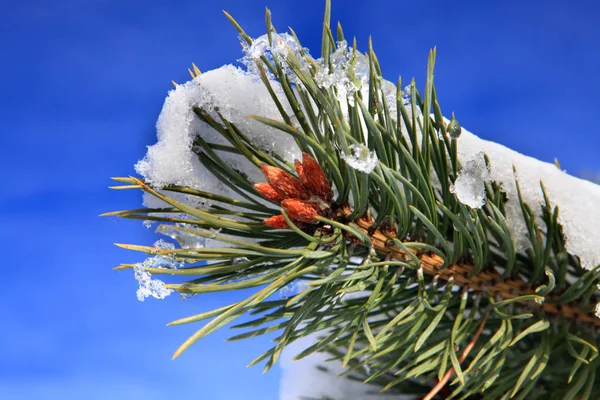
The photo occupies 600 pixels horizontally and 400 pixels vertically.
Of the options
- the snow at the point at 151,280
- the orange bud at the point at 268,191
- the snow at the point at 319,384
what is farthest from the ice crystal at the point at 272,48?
the snow at the point at 319,384

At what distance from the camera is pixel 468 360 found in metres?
0.73

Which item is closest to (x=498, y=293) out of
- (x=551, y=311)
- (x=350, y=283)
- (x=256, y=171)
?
(x=551, y=311)

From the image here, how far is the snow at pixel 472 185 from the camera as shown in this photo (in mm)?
513

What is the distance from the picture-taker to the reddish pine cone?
512mm

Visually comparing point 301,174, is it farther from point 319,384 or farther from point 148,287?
point 319,384

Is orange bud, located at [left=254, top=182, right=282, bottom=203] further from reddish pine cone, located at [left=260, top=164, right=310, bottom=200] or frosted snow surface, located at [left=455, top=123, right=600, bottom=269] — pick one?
frosted snow surface, located at [left=455, top=123, right=600, bottom=269]

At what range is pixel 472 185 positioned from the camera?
0.52 meters

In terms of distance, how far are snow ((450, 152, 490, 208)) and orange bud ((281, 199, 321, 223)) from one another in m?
0.14

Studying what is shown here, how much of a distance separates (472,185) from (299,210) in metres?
0.17

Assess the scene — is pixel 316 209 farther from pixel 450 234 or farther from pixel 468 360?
pixel 468 360

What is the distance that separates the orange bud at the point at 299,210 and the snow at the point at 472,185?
5.6 inches

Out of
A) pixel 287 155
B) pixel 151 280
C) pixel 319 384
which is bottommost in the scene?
pixel 319 384

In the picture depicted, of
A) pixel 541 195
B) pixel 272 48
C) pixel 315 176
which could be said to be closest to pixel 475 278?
pixel 541 195

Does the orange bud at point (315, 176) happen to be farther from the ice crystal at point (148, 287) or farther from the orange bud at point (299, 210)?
the ice crystal at point (148, 287)
